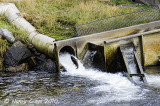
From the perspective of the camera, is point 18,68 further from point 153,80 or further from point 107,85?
point 153,80

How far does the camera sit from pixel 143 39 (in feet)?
48.7

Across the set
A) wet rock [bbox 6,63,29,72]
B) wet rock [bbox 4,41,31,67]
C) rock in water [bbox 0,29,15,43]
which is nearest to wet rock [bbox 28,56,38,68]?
wet rock [bbox 6,63,29,72]

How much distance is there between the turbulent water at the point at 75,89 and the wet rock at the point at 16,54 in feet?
3.22

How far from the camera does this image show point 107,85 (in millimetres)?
11117

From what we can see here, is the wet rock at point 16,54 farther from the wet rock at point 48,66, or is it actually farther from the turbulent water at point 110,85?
the turbulent water at point 110,85

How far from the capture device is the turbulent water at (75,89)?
9305 millimetres

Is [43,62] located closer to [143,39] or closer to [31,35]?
[31,35]

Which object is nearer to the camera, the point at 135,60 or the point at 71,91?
the point at 71,91

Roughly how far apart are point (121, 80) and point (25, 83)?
380 centimetres

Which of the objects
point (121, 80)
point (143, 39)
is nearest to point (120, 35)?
point (143, 39)

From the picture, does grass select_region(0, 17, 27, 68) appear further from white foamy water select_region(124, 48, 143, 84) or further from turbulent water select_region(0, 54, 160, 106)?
white foamy water select_region(124, 48, 143, 84)

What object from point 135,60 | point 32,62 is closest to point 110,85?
point 135,60

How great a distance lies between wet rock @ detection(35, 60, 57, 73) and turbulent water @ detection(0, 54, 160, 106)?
1.01ft

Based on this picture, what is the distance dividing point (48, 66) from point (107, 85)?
3.79 m
